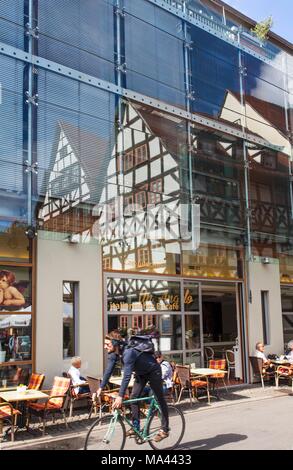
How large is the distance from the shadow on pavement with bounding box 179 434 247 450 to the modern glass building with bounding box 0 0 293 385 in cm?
358

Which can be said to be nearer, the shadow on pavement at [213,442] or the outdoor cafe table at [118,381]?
the shadow on pavement at [213,442]

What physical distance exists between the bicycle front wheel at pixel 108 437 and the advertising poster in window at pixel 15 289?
3.92 metres

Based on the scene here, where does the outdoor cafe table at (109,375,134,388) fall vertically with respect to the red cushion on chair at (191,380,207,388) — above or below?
above

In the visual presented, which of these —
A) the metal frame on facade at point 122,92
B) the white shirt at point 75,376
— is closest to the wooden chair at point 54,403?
the white shirt at point 75,376

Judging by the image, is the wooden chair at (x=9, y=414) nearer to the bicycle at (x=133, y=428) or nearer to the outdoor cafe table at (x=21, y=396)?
the outdoor cafe table at (x=21, y=396)

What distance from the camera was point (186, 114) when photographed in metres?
13.3

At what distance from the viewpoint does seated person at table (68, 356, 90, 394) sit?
9.20m

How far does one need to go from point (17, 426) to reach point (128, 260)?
4498mm

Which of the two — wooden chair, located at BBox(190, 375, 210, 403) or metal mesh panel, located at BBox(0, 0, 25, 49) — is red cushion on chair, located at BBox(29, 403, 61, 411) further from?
metal mesh panel, located at BBox(0, 0, 25, 49)

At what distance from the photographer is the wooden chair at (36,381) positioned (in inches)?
344

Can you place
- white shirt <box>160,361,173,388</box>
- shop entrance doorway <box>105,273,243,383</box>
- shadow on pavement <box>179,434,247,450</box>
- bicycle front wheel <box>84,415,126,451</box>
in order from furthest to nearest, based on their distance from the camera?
shop entrance doorway <box>105,273,243,383</box> < white shirt <box>160,361,173,388</box> < shadow on pavement <box>179,434,247,450</box> < bicycle front wheel <box>84,415,126,451</box>

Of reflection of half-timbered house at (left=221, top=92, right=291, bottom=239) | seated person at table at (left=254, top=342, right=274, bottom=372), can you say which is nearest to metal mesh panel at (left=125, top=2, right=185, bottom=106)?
reflection of half-timbered house at (left=221, top=92, right=291, bottom=239)

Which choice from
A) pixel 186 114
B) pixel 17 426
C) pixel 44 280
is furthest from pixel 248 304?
pixel 17 426

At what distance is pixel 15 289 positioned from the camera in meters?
9.36
